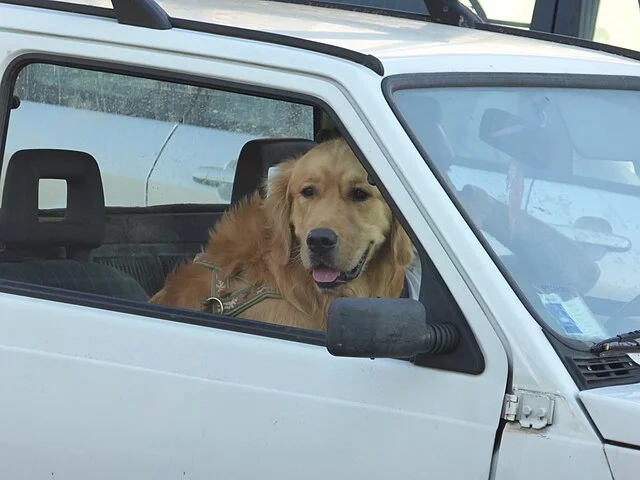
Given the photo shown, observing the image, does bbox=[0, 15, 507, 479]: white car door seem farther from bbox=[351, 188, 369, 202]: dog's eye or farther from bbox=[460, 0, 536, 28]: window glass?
bbox=[460, 0, 536, 28]: window glass

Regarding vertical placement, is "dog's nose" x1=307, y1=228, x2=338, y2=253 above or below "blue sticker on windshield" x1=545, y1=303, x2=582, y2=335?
below

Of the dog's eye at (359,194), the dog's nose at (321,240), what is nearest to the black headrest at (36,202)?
the dog's nose at (321,240)

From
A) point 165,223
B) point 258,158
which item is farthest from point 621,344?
point 165,223

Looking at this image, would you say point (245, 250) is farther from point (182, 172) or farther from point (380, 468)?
point (380, 468)

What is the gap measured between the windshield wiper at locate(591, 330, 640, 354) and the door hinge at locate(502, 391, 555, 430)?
0.18m

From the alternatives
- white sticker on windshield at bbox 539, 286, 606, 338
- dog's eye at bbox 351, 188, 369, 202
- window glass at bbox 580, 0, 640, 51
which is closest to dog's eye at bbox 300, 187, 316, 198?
dog's eye at bbox 351, 188, 369, 202

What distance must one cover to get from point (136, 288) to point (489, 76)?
1127 millimetres

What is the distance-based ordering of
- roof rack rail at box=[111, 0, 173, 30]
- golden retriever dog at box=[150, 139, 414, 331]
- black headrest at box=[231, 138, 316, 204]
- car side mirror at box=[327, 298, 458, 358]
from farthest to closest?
black headrest at box=[231, 138, 316, 204] → golden retriever dog at box=[150, 139, 414, 331] → roof rack rail at box=[111, 0, 173, 30] → car side mirror at box=[327, 298, 458, 358]

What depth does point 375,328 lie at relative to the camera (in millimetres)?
1930

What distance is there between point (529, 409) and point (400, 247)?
37.7 inches

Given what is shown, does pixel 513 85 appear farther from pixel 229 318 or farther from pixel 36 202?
pixel 36 202

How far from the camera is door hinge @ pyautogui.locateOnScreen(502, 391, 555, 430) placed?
1.97m

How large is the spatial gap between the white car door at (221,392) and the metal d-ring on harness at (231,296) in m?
0.38

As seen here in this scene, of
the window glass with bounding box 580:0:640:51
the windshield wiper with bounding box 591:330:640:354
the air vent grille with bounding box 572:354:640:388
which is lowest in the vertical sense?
the air vent grille with bounding box 572:354:640:388
